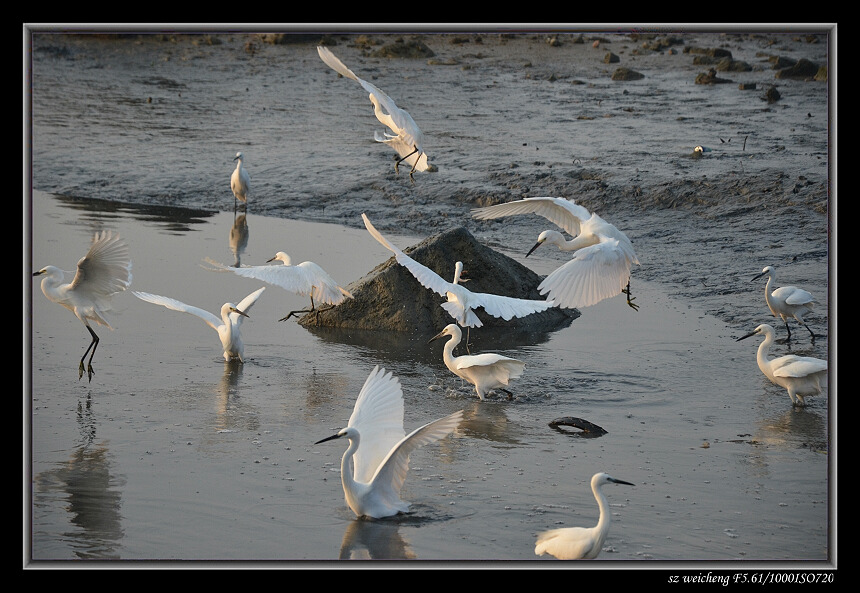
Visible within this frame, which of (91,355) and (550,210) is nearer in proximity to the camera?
(91,355)

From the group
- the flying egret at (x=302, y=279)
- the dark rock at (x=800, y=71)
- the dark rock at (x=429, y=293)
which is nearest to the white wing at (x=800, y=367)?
the dark rock at (x=429, y=293)

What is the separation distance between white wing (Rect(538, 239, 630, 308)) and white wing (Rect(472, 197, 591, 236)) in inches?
48.1

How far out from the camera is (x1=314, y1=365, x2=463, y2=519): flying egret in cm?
542

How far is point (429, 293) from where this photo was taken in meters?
9.62

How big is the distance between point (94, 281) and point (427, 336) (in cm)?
294

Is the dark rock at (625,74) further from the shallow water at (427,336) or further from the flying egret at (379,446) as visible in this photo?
the flying egret at (379,446)

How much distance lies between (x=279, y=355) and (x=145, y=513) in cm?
311

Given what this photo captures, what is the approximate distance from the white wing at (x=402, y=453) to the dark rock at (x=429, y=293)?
380cm

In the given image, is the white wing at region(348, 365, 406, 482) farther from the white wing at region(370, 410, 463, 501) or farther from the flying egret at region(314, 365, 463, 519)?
the white wing at region(370, 410, 463, 501)

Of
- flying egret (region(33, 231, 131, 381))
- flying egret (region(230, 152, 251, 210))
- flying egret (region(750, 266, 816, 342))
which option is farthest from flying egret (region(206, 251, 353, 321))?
flying egret (region(230, 152, 251, 210))

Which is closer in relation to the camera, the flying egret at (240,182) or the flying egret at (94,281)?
the flying egret at (94,281)

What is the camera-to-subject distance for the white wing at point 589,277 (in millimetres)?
7105

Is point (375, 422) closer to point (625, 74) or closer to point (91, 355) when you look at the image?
point (91, 355)

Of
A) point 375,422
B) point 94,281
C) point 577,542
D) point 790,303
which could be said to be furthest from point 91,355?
point 790,303
